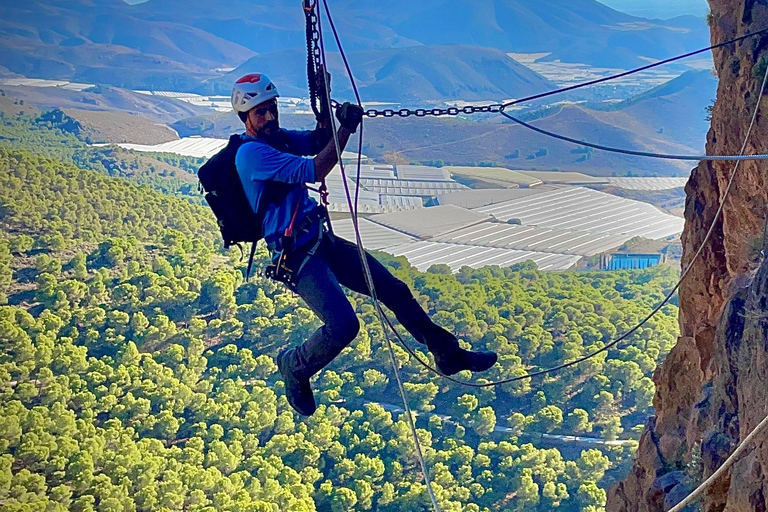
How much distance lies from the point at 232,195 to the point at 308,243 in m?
0.51

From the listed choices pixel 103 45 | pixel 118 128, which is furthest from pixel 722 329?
pixel 103 45

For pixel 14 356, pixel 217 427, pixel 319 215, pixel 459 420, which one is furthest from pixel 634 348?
pixel 319 215

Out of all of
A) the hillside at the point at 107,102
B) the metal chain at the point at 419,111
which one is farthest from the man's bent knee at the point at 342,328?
the hillside at the point at 107,102

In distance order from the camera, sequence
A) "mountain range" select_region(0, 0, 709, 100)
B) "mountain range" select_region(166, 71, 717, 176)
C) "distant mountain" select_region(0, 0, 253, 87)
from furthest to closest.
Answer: "distant mountain" select_region(0, 0, 253, 87), "mountain range" select_region(0, 0, 709, 100), "mountain range" select_region(166, 71, 717, 176)

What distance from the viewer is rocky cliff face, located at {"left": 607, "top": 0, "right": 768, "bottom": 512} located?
5441 millimetres

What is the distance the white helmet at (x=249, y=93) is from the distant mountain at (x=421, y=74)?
86350 millimetres

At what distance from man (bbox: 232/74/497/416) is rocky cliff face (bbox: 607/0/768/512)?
Answer: 5.92 ft

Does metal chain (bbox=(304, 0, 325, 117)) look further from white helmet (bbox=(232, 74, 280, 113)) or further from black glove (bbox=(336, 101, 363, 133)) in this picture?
black glove (bbox=(336, 101, 363, 133))

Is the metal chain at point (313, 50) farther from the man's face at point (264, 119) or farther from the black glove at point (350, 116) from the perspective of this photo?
the black glove at point (350, 116)

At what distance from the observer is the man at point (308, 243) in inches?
185

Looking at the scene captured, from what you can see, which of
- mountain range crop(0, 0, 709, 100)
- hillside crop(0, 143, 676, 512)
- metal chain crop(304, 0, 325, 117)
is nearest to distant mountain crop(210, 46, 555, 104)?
mountain range crop(0, 0, 709, 100)

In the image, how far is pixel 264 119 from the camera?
16.2 ft

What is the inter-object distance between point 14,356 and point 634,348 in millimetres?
23097

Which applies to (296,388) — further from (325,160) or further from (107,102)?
(107,102)
